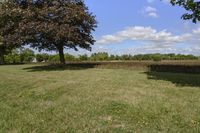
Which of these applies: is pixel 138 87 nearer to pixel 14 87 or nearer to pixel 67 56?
pixel 14 87

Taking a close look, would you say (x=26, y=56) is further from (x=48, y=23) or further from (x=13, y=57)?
(x=48, y=23)

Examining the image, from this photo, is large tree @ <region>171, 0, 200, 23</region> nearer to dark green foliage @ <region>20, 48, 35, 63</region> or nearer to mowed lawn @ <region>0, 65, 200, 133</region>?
mowed lawn @ <region>0, 65, 200, 133</region>

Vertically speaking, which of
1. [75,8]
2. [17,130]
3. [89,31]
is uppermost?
[75,8]

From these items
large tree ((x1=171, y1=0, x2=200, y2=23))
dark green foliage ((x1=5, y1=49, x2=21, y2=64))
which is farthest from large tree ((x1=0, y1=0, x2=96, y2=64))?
dark green foliage ((x1=5, y1=49, x2=21, y2=64))

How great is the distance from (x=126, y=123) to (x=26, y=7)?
20.9 m

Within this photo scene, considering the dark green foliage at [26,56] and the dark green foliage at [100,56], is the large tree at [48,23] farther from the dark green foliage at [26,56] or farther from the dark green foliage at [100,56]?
the dark green foliage at [26,56]

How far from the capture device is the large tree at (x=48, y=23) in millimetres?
23594

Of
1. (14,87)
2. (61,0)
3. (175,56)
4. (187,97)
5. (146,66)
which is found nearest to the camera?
(187,97)

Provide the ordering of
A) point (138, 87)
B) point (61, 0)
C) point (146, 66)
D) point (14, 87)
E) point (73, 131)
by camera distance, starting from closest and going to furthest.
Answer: point (73, 131)
point (138, 87)
point (14, 87)
point (146, 66)
point (61, 0)

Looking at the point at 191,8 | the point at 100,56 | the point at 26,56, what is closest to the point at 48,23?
the point at 191,8

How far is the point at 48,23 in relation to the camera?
78.5 ft

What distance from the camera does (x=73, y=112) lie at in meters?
8.62

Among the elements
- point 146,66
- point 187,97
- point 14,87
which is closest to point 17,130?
point 187,97

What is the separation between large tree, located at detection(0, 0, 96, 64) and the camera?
23.6m
